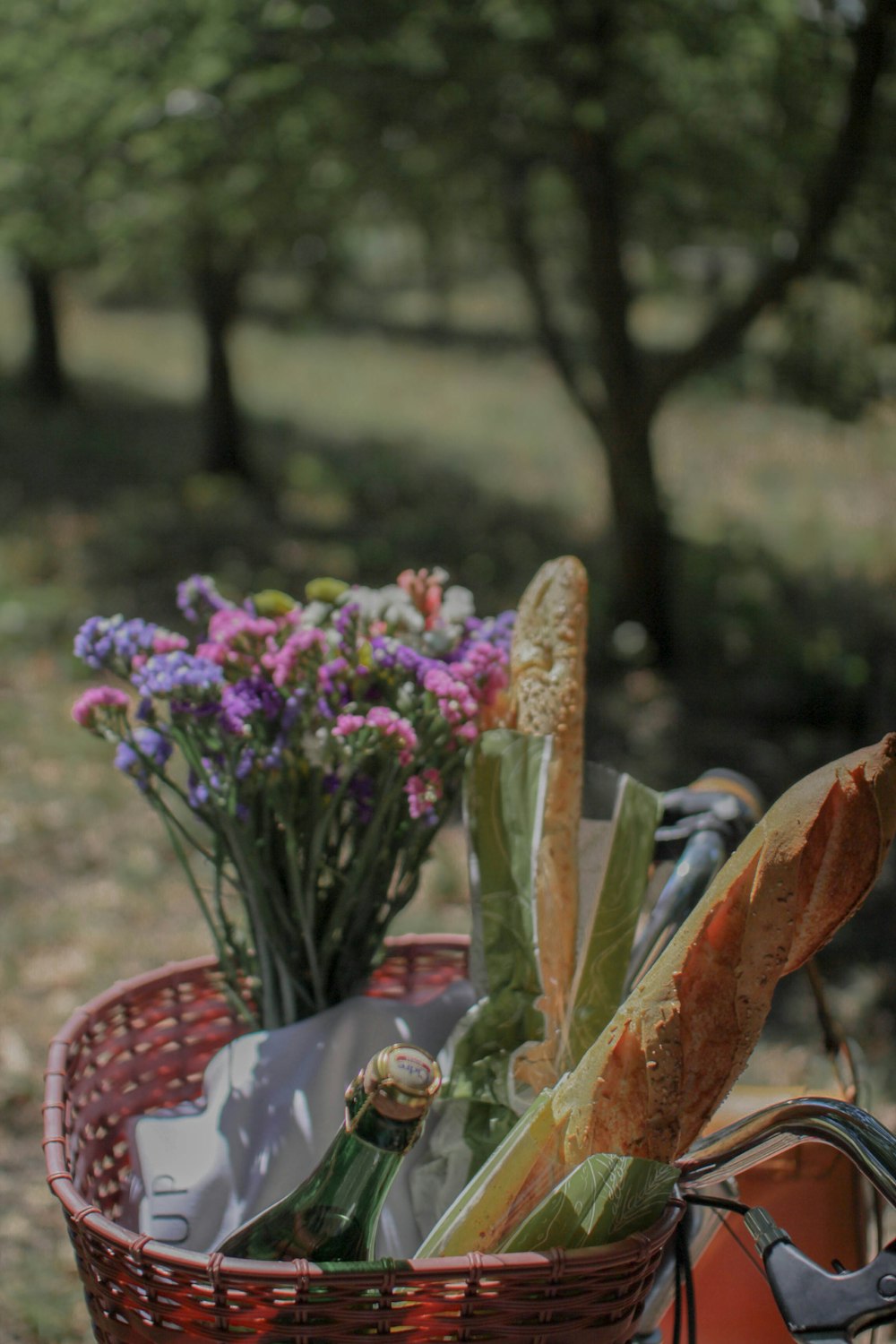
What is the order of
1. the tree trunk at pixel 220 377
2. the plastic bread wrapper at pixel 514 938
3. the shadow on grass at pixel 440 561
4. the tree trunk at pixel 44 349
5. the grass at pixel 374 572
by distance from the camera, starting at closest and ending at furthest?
the plastic bread wrapper at pixel 514 938 < the grass at pixel 374 572 < the shadow on grass at pixel 440 561 < the tree trunk at pixel 220 377 < the tree trunk at pixel 44 349

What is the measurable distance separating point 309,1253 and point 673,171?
4894mm

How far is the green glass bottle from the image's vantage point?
0.89m

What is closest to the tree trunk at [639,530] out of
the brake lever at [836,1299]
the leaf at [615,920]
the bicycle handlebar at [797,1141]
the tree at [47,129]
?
the tree at [47,129]

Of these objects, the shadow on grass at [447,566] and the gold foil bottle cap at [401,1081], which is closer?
the gold foil bottle cap at [401,1081]

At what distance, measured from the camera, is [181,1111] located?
51.6 inches

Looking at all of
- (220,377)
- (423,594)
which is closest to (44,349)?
(220,377)

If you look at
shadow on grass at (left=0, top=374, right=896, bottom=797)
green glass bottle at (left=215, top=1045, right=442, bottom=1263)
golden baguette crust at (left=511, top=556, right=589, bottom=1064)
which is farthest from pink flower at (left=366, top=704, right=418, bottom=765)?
shadow on grass at (left=0, top=374, right=896, bottom=797)

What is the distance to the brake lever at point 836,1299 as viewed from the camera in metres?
0.90

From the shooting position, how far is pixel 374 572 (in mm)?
6617

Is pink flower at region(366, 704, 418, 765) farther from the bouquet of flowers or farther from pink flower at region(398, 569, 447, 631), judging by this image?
pink flower at region(398, 569, 447, 631)

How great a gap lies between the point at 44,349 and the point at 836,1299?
425 inches

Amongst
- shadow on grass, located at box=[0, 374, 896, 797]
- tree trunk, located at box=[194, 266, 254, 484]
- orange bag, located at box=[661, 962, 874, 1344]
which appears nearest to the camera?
orange bag, located at box=[661, 962, 874, 1344]

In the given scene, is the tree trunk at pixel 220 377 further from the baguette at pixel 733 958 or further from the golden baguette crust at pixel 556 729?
the baguette at pixel 733 958

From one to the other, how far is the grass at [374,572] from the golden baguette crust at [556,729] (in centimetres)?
140
